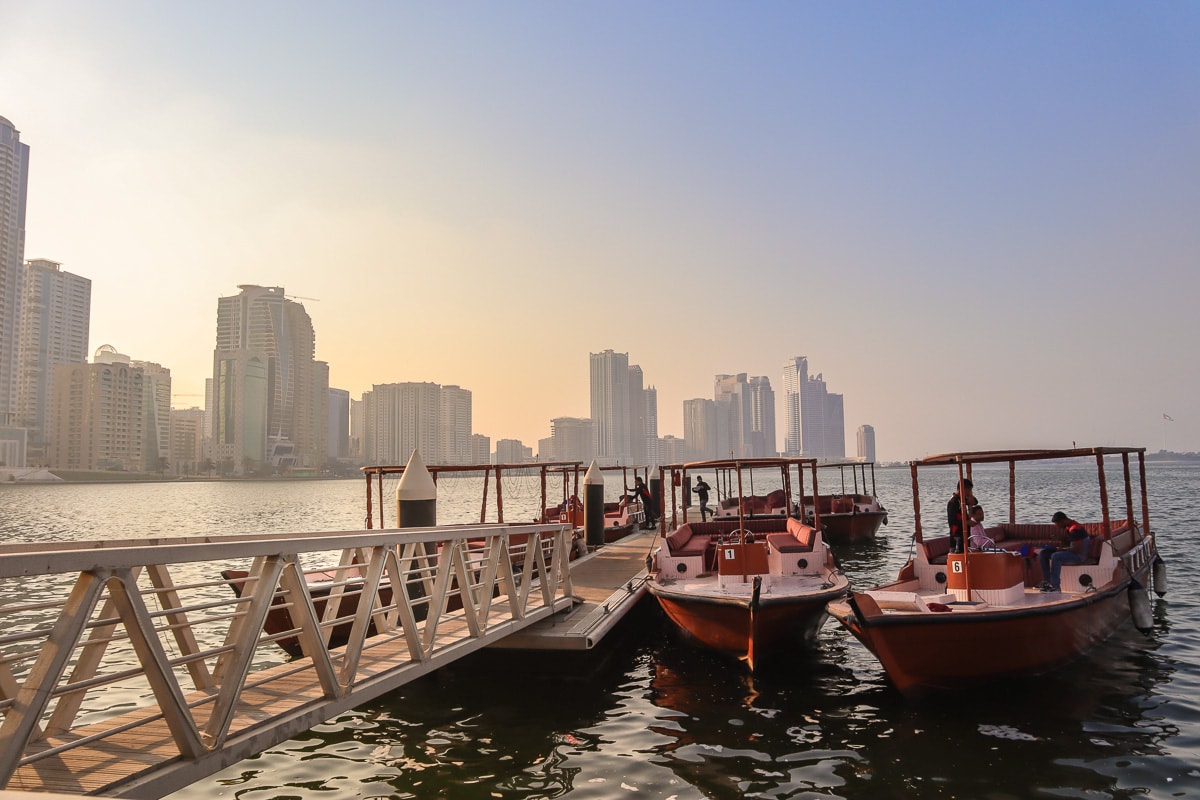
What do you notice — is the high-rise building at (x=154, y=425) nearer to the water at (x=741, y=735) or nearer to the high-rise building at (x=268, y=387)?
the high-rise building at (x=268, y=387)

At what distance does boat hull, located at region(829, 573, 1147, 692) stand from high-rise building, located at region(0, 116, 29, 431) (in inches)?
6877

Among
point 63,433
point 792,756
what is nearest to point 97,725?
point 792,756

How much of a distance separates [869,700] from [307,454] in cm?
18995

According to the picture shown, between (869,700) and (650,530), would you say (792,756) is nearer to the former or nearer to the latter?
(869,700)

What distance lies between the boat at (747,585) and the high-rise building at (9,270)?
169724 millimetres

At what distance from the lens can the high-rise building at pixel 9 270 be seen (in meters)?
146

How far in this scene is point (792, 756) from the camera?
8523 mm

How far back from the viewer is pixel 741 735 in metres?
9.20

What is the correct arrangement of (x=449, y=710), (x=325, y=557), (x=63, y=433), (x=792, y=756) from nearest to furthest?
(x=792, y=756) < (x=449, y=710) < (x=325, y=557) < (x=63, y=433)

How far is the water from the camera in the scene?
7734 mm

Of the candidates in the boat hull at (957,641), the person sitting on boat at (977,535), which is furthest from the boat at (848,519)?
the boat hull at (957,641)

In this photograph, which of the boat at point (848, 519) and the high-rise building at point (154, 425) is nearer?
the boat at point (848, 519)

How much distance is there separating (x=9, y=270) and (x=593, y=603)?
17836cm

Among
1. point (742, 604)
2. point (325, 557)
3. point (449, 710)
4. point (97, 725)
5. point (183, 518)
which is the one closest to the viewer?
point (97, 725)
